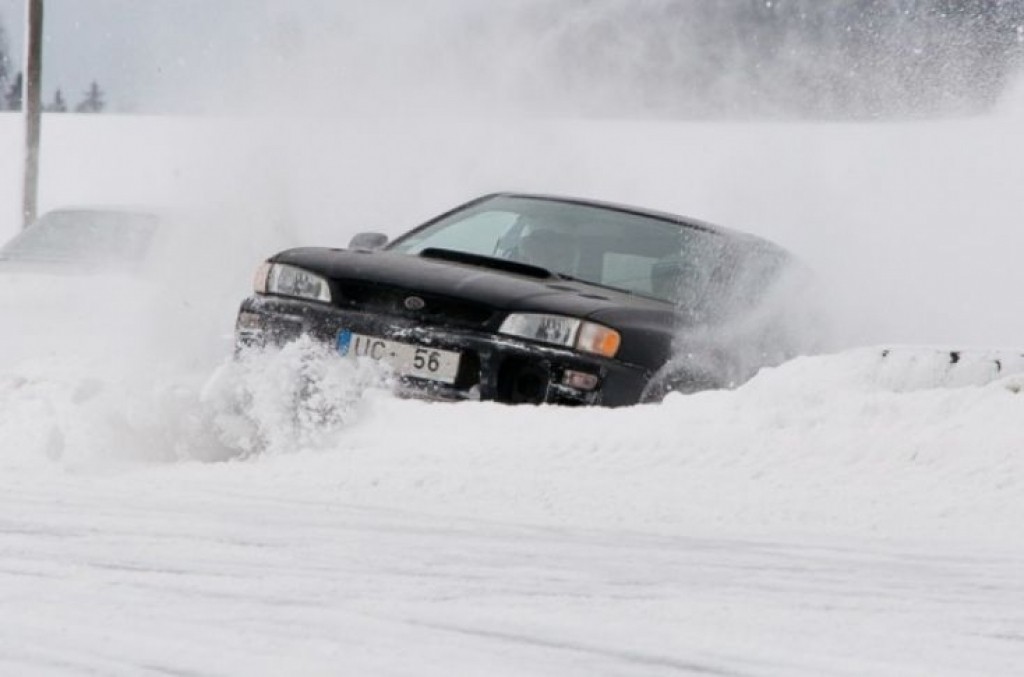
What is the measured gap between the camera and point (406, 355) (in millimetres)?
6168

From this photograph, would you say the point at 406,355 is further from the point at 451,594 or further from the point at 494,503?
the point at 451,594

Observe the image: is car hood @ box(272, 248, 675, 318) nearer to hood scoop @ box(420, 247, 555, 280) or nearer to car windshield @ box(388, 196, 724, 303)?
hood scoop @ box(420, 247, 555, 280)

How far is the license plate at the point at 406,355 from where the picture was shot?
6109 mm

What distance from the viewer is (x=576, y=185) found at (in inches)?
842

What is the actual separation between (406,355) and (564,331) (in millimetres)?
520

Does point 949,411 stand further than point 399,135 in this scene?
No

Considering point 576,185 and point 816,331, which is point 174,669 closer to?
point 816,331

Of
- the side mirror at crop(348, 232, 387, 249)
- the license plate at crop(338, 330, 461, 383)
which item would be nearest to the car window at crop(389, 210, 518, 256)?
the side mirror at crop(348, 232, 387, 249)

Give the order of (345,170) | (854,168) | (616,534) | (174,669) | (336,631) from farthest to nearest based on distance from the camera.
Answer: (345,170) → (854,168) → (616,534) → (336,631) → (174,669)

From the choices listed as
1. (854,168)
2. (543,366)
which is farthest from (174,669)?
(854,168)

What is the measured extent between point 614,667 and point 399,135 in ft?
60.6

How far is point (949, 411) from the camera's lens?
5848mm

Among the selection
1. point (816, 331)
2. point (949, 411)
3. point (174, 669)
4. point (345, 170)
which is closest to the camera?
point (174, 669)

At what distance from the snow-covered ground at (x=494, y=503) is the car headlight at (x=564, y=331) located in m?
0.29
